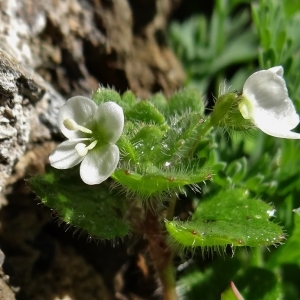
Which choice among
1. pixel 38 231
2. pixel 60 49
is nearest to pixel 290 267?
pixel 38 231

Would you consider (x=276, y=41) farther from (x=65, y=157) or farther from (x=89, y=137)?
(x=65, y=157)

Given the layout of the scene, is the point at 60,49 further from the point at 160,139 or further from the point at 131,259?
the point at 131,259

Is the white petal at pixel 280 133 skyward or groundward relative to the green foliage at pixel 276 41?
groundward

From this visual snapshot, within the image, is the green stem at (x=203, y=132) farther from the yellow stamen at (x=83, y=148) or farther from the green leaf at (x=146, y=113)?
the yellow stamen at (x=83, y=148)

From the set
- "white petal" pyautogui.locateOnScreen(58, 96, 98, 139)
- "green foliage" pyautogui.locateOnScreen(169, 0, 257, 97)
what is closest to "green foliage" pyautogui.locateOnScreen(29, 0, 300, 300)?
"white petal" pyautogui.locateOnScreen(58, 96, 98, 139)

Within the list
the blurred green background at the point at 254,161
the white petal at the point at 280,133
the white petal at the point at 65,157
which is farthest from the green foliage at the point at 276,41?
the white petal at the point at 65,157

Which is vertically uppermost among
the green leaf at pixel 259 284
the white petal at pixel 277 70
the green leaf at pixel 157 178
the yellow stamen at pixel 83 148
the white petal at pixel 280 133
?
the white petal at pixel 277 70
